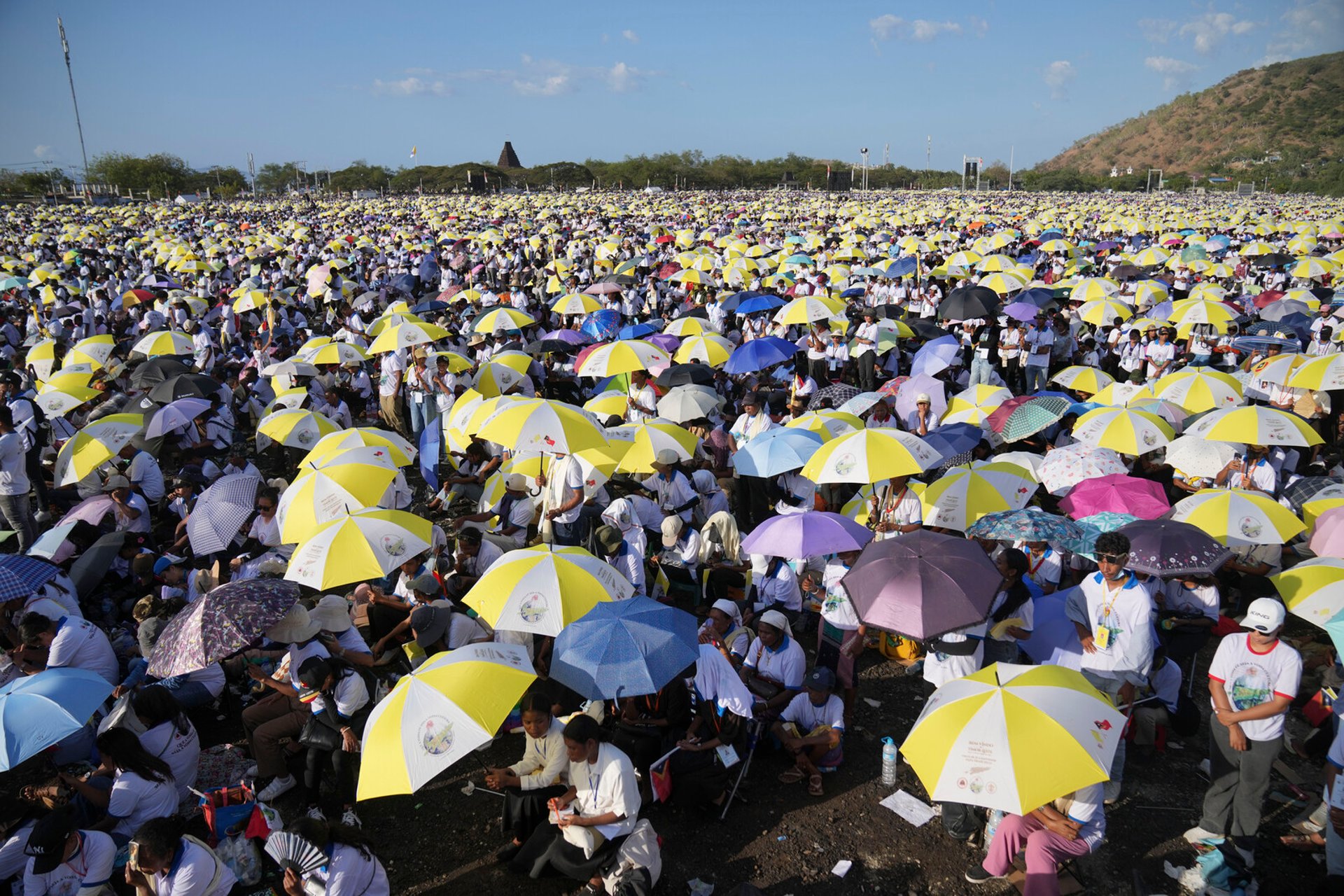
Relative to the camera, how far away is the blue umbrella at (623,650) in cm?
416

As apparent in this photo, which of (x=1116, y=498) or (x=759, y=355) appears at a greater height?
(x=759, y=355)

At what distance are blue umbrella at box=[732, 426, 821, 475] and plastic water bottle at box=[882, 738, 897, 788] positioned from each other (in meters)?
2.45

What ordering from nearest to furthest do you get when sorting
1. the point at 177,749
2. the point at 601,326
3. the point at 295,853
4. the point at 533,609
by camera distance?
the point at 295,853
the point at 177,749
the point at 533,609
the point at 601,326

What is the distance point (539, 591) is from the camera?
4.80 metres

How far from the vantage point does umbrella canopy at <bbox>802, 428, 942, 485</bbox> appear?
606 cm

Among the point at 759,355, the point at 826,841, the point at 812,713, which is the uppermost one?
the point at 759,355

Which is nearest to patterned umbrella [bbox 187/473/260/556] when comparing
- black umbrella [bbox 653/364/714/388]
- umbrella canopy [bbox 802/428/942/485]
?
black umbrella [bbox 653/364/714/388]

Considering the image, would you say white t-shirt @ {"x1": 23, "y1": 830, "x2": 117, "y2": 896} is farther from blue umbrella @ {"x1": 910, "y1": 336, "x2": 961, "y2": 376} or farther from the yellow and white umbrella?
blue umbrella @ {"x1": 910, "y1": 336, "x2": 961, "y2": 376}

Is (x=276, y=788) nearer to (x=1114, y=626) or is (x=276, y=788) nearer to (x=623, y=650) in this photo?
(x=623, y=650)

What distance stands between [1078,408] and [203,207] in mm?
60295

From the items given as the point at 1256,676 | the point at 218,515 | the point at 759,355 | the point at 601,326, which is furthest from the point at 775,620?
the point at 601,326

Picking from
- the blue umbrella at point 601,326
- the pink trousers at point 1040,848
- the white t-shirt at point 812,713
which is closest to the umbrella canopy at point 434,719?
the white t-shirt at point 812,713

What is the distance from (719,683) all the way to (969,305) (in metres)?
8.87

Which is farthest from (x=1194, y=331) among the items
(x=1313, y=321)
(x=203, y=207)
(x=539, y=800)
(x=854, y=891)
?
(x=203, y=207)
